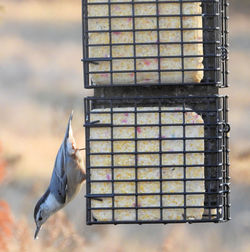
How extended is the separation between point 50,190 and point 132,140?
0.84 metres

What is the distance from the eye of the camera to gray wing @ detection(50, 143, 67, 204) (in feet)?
14.0

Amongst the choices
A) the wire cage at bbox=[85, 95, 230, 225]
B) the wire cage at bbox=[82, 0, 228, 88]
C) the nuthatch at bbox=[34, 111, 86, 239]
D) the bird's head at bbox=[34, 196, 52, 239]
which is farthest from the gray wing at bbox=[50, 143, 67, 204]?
the wire cage at bbox=[82, 0, 228, 88]

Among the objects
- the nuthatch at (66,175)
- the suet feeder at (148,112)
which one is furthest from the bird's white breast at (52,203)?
the suet feeder at (148,112)

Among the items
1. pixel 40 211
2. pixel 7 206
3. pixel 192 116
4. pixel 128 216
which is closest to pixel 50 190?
pixel 40 211

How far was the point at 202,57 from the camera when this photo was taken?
12.6 ft

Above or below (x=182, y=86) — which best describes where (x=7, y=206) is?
below

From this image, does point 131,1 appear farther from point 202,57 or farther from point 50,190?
point 50,190

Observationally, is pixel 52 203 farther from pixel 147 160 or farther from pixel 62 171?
pixel 147 160

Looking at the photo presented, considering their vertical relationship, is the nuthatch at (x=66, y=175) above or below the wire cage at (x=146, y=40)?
below

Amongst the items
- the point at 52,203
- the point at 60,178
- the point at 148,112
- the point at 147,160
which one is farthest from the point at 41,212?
the point at 148,112

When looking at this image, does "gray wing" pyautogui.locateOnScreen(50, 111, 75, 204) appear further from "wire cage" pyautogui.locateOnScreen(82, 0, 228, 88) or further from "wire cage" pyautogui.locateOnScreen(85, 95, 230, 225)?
"wire cage" pyautogui.locateOnScreen(82, 0, 228, 88)

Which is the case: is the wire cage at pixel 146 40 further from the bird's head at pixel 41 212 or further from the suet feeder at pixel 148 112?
the bird's head at pixel 41 212

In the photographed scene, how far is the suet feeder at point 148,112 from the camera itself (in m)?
3.82

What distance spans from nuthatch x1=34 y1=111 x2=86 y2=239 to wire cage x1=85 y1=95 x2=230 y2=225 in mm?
337
